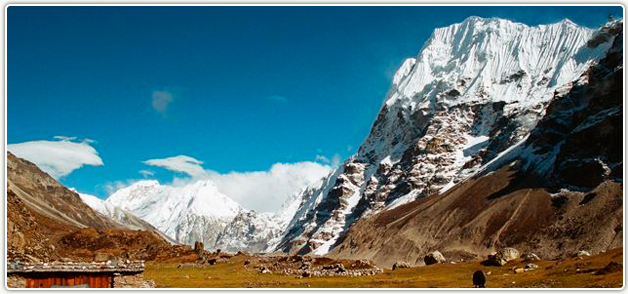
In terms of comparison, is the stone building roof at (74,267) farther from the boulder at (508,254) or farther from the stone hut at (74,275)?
the boulder at (508,254)

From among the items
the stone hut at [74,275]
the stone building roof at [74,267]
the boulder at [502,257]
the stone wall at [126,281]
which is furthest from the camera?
the boulder at [502,257]

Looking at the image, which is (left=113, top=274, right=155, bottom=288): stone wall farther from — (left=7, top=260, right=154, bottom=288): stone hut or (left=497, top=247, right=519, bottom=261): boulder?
(left=497, top=247, right=519, bottom=261): boulder

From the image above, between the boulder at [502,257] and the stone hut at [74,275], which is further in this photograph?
the boulder at [502,257]

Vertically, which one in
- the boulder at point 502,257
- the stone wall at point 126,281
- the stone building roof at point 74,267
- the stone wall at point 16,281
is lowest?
the boulder at point 502,257

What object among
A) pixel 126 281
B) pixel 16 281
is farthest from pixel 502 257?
pixel 16 281

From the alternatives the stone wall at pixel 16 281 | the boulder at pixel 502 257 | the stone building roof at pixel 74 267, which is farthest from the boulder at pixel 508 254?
the stone wall at pixel 16 281

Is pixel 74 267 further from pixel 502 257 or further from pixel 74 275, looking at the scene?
pixel 502 257

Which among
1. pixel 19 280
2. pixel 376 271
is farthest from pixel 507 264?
pixel 19 280

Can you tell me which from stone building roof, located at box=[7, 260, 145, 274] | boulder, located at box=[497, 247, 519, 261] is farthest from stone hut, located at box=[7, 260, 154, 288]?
boulder, located at box=[497, 247, 519, 261]
